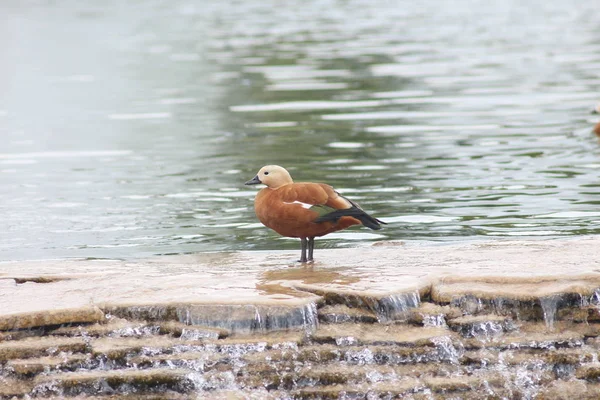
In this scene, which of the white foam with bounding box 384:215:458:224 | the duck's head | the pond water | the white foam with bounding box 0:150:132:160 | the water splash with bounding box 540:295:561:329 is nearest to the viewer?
the water splash with bounding box 540:295:561:329

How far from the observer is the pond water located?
12852 millimetres

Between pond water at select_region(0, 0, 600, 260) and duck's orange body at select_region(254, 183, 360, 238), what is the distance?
2.58m

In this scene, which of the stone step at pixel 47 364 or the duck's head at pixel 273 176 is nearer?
the stone step at pixel 47 364

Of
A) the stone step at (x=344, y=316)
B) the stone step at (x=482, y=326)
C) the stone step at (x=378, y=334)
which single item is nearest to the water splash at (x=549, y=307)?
the stone step at (x=482, y=326)

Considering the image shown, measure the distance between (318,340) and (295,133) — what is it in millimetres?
12758

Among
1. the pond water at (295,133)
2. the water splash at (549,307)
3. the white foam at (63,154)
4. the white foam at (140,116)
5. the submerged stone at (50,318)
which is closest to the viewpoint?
the submerged stone at (50,318)

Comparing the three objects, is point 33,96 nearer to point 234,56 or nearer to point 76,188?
point 234,56

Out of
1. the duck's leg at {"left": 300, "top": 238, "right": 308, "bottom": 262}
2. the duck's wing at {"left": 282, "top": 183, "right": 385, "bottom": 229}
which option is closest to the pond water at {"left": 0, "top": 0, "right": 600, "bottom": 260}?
the duck's leg at {"left": 300, "top": 238, "right": 308, "bottom": 262}

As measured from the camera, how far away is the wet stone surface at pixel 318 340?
7.43 m

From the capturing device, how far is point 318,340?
25.0ft

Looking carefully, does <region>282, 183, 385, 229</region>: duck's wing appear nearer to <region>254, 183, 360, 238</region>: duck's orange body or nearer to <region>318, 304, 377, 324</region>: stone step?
<region>254, 183, 360, 238</region>: duck's orange body

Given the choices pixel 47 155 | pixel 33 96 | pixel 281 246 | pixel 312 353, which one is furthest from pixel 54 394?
pixel 33 96

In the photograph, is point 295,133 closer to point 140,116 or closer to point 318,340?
point 140,116

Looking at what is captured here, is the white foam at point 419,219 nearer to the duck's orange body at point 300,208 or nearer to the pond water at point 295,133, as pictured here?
the pond water at point 295,133
